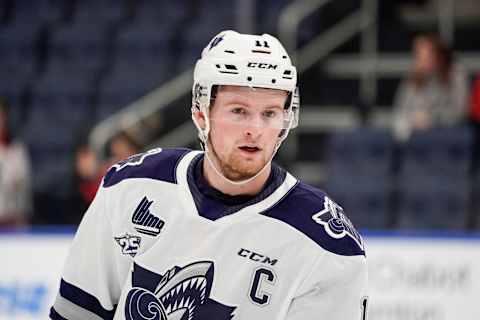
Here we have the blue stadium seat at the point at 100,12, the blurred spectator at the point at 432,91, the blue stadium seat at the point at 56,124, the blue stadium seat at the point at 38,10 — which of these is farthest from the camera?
the blue stadium seat at the point at 38,10

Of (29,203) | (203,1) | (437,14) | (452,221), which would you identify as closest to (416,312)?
(452,221)

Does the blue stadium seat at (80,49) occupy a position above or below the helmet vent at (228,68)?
below

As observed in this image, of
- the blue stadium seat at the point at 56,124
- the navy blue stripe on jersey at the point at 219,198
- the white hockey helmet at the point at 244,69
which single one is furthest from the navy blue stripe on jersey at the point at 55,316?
the blue stadium seat at the point at 56,124

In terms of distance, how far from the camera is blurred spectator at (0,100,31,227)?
6758 mm

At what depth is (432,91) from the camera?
628 centimetres

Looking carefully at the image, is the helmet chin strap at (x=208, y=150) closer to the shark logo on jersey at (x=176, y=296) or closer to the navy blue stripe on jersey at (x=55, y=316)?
the shark logo on jersey at (x=176, y=296)

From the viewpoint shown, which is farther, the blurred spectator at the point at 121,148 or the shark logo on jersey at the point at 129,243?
the blurred spectator at the point at 121,148

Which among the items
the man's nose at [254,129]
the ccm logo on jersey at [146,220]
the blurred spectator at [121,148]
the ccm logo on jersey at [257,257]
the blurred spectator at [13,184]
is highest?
the man's nose at [254,129]

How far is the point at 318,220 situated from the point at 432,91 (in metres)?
4.03

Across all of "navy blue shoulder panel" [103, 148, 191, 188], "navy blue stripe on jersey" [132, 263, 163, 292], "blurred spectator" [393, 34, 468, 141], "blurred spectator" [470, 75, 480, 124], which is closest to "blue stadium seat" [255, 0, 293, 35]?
"blurred spectator" [393, 34, 468, 141]

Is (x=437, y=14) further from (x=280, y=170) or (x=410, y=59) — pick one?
(x=280, y=170)

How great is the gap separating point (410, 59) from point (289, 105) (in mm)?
5543

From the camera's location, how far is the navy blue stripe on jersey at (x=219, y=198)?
7.91 ft

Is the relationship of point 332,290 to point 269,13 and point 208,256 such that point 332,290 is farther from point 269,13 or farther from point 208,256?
point 269,13
